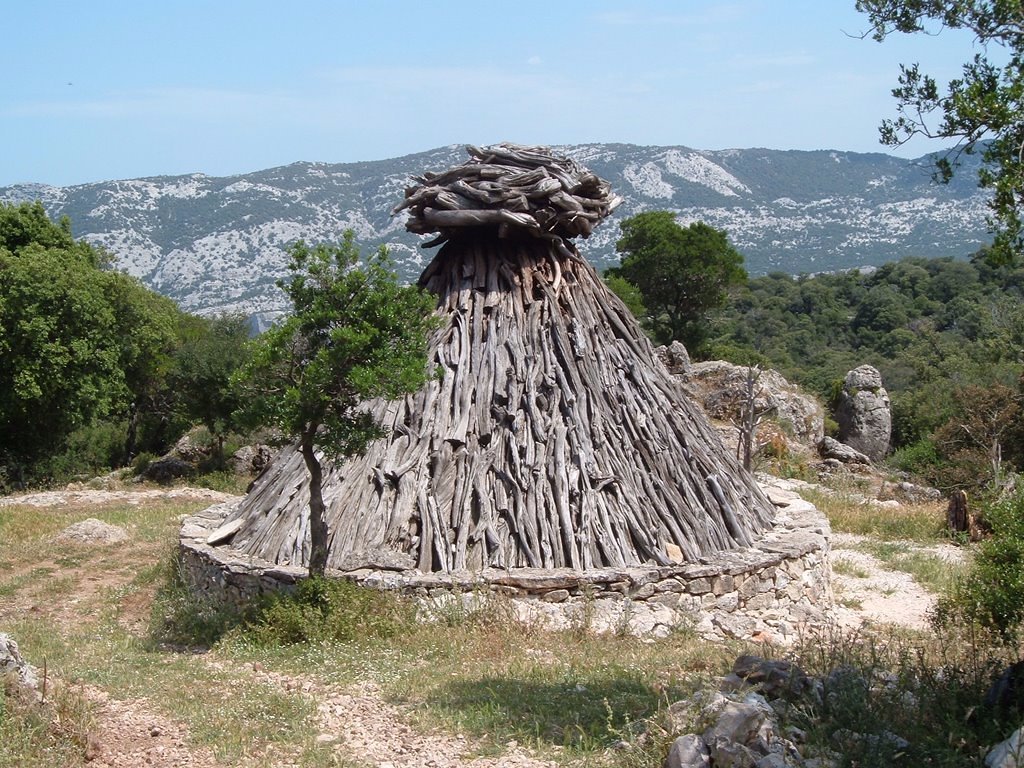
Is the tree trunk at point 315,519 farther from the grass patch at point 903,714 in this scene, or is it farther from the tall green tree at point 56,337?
the tall green tree at point 56,337

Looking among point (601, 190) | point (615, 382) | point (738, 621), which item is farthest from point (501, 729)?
point (601, 190)

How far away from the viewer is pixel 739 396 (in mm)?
23453

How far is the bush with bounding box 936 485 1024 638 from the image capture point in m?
7.42

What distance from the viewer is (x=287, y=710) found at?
6590mm

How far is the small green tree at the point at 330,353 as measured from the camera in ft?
27.7

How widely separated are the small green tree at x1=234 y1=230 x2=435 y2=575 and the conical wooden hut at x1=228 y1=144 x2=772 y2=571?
63cm

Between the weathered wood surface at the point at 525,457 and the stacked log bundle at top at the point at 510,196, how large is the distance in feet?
1.65

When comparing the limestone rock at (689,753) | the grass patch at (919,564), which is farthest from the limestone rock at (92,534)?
the limestone rock at (689,753)

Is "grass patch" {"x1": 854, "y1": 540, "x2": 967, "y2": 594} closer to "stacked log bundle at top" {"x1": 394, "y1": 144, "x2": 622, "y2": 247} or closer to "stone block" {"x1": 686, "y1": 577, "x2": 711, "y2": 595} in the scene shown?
"stone block" {"x1": 686, "y1": 577, "x2": 711, "y2": 595}

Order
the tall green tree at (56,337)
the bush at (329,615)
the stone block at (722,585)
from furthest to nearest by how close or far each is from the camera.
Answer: the tall green tree at (56,337) < the stone block at (722,585) < the bush at (329,615)

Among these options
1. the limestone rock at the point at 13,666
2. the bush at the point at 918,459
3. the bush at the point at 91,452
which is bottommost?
the bush at the point at 91,452

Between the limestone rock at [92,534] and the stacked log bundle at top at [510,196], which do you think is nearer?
the stacked log bundle at top at [510,196]

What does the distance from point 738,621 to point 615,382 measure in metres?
2.81

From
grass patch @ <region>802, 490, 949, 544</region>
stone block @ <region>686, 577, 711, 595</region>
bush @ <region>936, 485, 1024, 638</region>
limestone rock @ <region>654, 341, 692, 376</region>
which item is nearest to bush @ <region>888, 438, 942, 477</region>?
limestone rock @ <region>654, 341, 692, 376</region>
